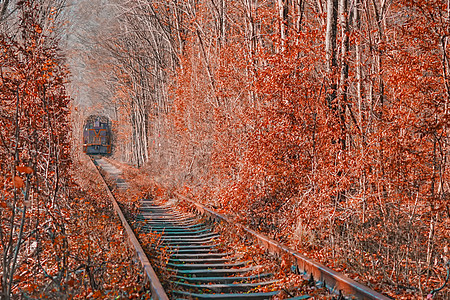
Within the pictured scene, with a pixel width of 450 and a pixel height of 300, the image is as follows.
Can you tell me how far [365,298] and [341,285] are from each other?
49 centimetres

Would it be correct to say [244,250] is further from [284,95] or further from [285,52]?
[285,52]

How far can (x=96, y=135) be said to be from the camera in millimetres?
50469

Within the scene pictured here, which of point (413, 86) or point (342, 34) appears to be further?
point (342, 34)

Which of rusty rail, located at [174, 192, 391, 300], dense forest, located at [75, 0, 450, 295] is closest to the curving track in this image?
rusty rail, located at [174, 192, 391, 300]

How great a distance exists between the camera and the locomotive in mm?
48781

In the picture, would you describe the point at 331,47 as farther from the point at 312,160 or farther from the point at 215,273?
the point at 215,273

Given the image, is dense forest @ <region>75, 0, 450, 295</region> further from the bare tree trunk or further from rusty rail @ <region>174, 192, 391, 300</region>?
rusty rail @ <region>174, 192, 391, 300</region>

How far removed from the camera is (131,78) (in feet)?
126

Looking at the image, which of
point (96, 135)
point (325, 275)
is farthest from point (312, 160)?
point (96, 135)

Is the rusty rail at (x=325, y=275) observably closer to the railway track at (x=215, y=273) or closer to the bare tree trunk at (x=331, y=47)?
→ the railway track at (x=215, y=273)

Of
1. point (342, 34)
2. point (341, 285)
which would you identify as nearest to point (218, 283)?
point (341, 285)

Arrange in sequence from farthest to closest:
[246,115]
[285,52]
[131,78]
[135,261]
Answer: [131,78] < [246,115] < [285,52] < [135,261]

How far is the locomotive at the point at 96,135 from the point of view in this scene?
48.8 meters

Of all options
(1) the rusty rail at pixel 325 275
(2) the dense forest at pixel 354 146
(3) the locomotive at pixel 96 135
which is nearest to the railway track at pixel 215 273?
(1) the rusty rail at pixel 325 275
